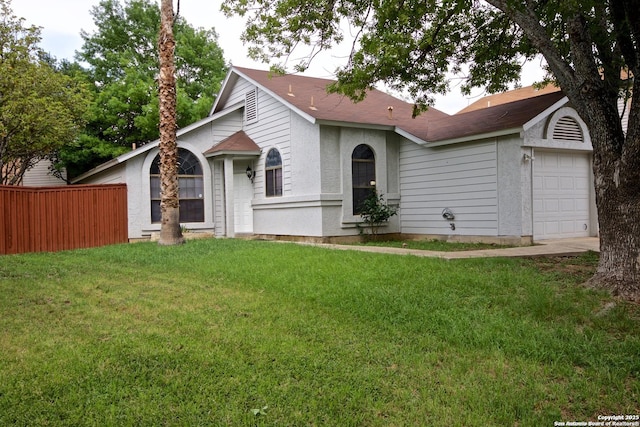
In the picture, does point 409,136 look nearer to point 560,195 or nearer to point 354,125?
point 354,125

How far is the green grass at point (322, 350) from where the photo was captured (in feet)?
10.5

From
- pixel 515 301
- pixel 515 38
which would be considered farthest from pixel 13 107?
pixel 515 301

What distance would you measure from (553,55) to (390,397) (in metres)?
5.40

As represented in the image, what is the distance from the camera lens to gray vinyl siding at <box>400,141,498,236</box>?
11.8 metres

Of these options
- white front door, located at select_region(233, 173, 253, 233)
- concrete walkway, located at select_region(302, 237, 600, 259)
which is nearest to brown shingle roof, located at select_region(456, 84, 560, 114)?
concrete walkway, located at select_region(302, 237, 600, 259)

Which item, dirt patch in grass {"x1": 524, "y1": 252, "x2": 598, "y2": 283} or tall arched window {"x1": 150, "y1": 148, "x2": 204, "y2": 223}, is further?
tall arched window {"x1": 150, "y1": 148, "x2": 204, "y2": 223}

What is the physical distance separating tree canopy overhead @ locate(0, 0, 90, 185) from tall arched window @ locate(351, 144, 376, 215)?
11940 mm

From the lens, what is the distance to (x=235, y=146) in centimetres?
1502

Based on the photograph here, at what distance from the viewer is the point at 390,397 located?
3.40 meters

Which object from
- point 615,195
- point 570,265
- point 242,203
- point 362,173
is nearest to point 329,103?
point 362,173

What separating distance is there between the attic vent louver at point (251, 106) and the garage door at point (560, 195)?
9045 mm

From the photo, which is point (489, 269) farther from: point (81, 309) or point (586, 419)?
point (81, 309)

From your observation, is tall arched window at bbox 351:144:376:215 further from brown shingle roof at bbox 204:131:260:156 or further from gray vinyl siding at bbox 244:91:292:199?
brown shingle roof at bbox 204:131:260:156

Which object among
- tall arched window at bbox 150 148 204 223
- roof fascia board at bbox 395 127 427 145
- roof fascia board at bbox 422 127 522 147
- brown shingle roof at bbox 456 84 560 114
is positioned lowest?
tall arched window at bbox 150 148 204 223
